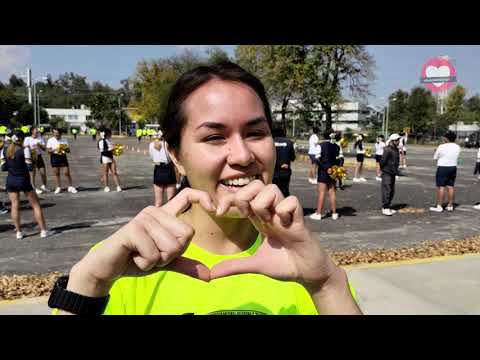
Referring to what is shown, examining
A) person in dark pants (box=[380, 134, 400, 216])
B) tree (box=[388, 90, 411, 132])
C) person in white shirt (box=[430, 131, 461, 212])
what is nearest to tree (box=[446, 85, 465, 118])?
tree (box=[388, 90, 411, 132])

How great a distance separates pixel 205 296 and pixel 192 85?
81cm

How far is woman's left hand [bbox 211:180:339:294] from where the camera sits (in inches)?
41.2

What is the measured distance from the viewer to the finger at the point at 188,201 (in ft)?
3.45

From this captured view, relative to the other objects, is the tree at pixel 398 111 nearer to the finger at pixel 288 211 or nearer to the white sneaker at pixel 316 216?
the white sneaker at pixel 316 216

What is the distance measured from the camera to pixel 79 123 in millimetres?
108625

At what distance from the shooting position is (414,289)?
467 cm

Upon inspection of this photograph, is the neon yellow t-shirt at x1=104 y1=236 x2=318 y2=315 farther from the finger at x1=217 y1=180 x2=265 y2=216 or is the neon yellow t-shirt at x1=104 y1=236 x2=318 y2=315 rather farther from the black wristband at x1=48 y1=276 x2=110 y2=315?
the finger at x1=217 y1=180 x2=265 y2=216

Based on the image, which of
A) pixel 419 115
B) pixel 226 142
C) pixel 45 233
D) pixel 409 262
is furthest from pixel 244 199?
pixel 419 115

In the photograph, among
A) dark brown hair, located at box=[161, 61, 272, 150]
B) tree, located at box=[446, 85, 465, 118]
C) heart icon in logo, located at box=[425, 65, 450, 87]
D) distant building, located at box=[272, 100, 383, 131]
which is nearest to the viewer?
dark brown hair, located at box=[161, 61, 272, 150]

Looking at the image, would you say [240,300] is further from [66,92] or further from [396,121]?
[66,92]

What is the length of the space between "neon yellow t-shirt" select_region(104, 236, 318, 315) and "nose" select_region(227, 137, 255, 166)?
458mm

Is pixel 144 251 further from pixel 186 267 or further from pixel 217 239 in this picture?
pixel 217 239

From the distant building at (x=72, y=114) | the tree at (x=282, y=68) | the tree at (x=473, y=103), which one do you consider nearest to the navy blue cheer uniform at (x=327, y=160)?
the tree at (x=282, y=68)
